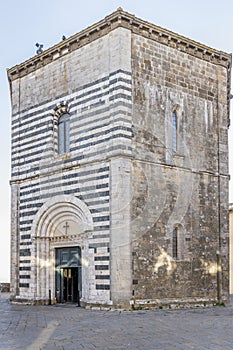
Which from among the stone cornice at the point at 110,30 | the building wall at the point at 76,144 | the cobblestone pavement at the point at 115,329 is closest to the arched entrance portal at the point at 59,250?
the building wall at the point at 76,144

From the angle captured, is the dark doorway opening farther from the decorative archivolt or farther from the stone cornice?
the stone cornice

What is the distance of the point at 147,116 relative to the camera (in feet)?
65.2

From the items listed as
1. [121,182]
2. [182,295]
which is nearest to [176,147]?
[121,182]

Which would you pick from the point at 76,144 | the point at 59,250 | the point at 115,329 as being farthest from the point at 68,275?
the point at 115,329

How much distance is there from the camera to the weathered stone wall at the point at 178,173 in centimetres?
1917

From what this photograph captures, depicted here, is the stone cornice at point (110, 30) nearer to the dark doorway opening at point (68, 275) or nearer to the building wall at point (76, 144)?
the building wall at point (76, 144)

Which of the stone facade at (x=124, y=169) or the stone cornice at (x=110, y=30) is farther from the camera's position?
the stone cornice at (x=110, y=30)

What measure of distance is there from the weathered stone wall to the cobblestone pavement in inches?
72.2

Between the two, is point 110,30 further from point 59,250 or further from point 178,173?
point 59,250

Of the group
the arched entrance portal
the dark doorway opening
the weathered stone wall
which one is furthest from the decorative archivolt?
the weathered stone wall

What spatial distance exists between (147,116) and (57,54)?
5128 mm

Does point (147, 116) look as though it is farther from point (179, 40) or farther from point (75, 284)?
point (75, 284)

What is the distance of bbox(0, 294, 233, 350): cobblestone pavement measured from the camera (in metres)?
11.2

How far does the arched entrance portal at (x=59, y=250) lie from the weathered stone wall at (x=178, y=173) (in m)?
2.60
